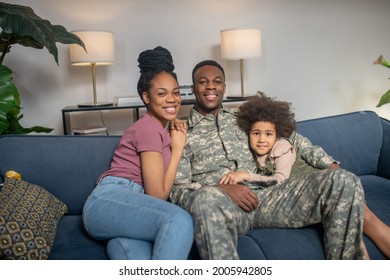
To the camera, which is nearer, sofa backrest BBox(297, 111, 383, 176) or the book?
sofa backrest BBox(297, 111, 383, 176)

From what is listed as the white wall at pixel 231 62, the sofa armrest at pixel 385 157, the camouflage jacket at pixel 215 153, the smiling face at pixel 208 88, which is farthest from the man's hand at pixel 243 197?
the white wall at pixel 231 62

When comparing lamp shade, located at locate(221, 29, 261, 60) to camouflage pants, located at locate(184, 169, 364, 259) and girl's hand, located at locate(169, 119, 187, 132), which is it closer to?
girl's hand, located at locate(169, 119, 187, 132)

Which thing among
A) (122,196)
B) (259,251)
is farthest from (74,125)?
(259,251)

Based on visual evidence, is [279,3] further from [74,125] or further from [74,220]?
[74,220]

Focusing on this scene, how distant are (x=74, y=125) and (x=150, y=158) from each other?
2.18 m

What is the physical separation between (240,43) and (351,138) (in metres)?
1.28

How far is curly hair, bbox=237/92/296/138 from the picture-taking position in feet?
7.04

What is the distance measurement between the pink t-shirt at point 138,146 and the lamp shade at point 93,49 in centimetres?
147

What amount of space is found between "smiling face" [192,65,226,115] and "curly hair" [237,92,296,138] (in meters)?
0.14

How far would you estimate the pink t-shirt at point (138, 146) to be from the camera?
5.95ft

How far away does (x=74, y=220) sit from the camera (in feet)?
6.71

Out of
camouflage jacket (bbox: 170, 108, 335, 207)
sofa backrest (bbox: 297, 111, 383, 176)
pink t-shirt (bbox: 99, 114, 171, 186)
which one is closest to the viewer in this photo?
pink t-shirt (bbox: 99, 114, 171, 186)

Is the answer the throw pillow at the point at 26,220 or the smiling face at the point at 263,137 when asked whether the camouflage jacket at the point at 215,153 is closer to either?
the smiling face at the point at 263,137

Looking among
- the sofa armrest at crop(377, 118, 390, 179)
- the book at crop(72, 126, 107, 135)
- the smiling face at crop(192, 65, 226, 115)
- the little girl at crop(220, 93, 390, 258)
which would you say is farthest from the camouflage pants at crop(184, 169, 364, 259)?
the book at crop(72, 126, 107, 135)
